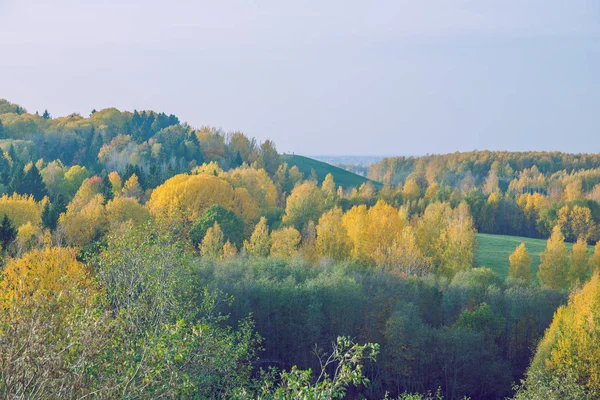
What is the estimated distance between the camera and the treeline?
103438mm

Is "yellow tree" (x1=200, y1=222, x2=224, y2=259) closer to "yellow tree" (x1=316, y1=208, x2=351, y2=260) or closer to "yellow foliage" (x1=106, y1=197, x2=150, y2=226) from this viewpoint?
"yellow foliage" (x1=106, y1=197, x2=150, y2=226)

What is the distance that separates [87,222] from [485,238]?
208 feet

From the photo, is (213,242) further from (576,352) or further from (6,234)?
(576,352)

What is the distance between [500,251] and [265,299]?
2133 inches

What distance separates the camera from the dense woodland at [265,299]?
1176cm

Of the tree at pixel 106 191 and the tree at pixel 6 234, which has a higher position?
the tree at pixel 106 191

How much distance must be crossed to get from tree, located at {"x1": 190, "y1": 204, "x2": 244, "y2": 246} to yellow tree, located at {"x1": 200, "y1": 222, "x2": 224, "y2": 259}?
1.98 m

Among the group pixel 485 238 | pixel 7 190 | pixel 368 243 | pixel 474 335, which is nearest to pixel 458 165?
pixel 485 238

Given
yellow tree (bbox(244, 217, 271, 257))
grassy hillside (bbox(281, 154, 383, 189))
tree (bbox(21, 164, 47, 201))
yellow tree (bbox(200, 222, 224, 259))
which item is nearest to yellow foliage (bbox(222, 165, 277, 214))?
yellow tree (bbox(244, 217, 271, 257))

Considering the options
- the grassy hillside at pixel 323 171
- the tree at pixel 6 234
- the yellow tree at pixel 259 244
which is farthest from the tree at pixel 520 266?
the grassy hillside at pixel 323 171

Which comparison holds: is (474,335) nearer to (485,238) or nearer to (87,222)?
(87,222)

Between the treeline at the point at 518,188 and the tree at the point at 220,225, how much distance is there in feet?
156

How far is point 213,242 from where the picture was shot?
187 ft

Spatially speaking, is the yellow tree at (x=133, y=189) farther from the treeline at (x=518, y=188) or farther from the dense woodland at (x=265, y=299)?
the treeline at (x=518, y=188)
